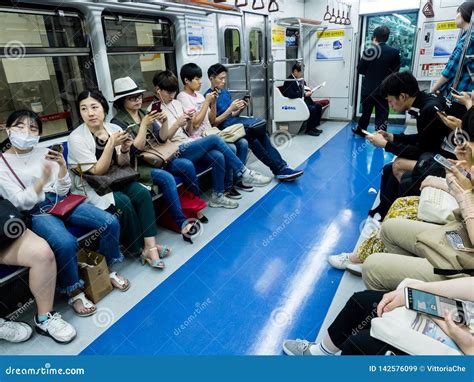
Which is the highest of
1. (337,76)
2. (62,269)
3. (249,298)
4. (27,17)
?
(27,17)

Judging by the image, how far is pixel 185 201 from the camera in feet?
11.1

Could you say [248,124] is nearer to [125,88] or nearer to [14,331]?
[125,88]

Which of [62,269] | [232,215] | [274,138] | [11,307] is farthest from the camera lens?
[274,138]

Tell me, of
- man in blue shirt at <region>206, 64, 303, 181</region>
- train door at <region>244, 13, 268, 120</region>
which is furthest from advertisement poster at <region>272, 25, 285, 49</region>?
man in blue shirt at <region>206, 64, 303, 181</region>

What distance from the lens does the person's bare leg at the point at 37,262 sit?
77.8 inches

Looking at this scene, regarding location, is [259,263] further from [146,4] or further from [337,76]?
[337,76]

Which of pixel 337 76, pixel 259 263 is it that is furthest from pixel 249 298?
pixel 337 76

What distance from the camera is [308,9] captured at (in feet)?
24.0

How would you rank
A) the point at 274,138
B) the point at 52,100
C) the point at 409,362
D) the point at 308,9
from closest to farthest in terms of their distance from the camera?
1. the point at 409,362
2. the point at 52,100
3. the point at 274,138
4. the point at 308,9

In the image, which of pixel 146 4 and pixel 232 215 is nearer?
pixel 146 4

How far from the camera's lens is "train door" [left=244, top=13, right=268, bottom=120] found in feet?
17.8

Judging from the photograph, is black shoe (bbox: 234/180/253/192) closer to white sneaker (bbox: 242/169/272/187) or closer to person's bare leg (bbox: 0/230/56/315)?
white sneaker (bbox: 242/169/272/187)

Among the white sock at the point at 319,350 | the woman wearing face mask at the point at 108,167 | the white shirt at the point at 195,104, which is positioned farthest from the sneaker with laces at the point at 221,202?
the white sock at the point at 319,350

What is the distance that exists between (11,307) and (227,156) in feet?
7.60
